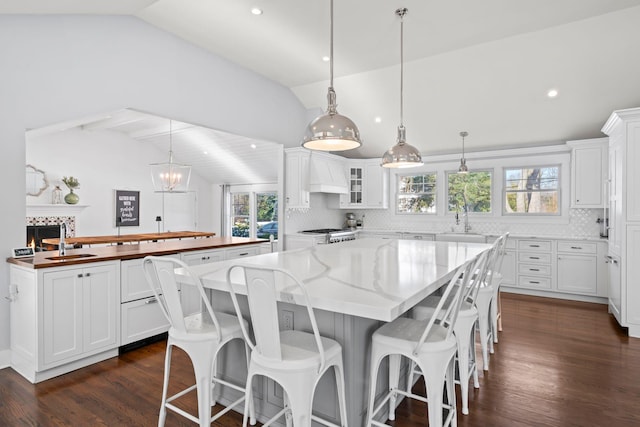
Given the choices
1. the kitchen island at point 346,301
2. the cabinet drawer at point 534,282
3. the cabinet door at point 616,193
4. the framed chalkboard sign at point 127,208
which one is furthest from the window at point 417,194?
the framed chalkboard sign at point 127,208

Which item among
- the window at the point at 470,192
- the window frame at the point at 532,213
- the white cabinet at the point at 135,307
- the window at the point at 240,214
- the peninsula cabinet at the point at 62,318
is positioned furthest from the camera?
the window at the point at 240,214

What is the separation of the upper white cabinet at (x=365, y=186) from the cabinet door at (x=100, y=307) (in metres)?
4.44

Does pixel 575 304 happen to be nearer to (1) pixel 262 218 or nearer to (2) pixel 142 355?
(2) pixel 142 355

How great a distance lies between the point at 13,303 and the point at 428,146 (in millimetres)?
5895

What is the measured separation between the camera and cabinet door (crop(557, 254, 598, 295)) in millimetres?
4859

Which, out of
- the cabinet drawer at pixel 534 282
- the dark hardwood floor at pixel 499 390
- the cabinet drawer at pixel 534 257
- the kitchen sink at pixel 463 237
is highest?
the kitchen sink at pixel 463 237

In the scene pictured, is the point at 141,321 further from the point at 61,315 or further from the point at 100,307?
the point at 61,315

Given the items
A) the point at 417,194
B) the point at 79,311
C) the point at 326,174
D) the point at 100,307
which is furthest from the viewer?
the point at 417,194

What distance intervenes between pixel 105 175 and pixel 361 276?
25.1 feet

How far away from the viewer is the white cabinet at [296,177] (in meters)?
5.64

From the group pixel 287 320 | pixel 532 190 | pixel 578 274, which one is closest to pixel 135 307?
pixel 287 320

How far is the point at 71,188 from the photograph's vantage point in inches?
280

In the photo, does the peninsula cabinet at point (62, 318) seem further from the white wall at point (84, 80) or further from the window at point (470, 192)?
the window at point (470, 192)

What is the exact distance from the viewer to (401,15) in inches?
133
